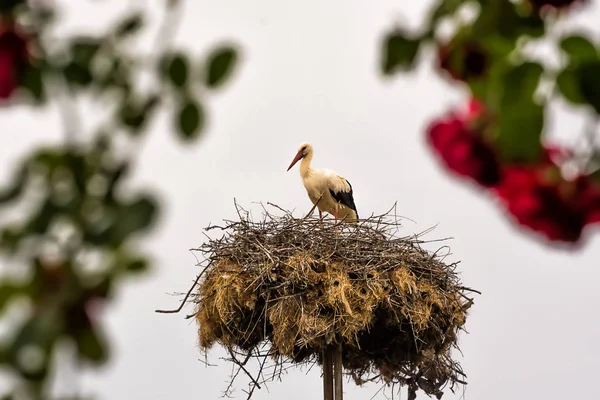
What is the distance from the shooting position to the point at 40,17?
0.80 m

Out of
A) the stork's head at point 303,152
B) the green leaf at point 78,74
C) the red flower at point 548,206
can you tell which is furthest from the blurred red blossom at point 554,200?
the stork's head at point 303,152

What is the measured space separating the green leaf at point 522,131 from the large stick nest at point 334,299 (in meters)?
4.36

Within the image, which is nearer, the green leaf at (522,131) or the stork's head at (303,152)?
the green leaf at (522,131)

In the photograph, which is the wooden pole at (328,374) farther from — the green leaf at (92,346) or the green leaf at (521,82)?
the green leaf at (92,346)

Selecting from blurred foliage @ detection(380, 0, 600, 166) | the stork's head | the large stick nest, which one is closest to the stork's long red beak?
the stork's head

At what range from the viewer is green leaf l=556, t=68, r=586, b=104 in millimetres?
822

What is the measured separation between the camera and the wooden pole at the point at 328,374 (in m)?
5.64

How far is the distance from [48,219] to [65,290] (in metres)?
0.06

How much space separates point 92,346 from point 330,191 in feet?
21.6

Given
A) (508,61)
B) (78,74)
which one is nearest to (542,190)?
(508,61)

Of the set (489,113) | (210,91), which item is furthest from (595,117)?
(210,91)

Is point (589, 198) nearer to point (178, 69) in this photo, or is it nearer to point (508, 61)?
point (508, 61)

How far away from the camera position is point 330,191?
7.25m

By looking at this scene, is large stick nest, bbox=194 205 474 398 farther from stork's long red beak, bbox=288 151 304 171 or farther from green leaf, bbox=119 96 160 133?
green leaf, bbox=119 96 160 133
